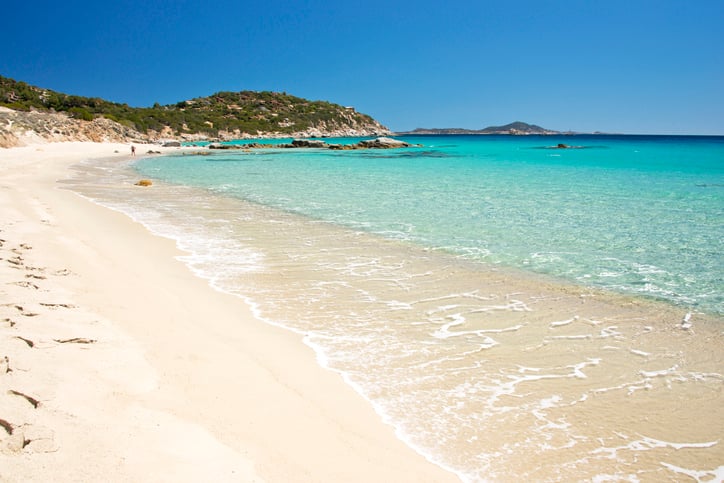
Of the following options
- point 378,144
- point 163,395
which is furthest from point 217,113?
point 163,395

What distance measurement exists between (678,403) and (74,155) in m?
44.9

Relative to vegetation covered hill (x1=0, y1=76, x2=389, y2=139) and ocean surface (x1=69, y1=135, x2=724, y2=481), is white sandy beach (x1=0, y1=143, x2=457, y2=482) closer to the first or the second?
ocean surface (x1=69, y1=135, x2=724, y2=481)

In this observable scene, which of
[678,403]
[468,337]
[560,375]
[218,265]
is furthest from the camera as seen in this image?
[218,265]

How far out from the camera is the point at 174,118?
349 ft

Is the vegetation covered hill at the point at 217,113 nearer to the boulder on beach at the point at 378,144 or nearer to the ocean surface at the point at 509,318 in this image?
the boulder on beach at the point at 378,144

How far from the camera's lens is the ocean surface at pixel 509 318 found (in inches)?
137

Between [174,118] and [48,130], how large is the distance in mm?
60488

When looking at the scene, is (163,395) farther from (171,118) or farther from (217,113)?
(217,113)

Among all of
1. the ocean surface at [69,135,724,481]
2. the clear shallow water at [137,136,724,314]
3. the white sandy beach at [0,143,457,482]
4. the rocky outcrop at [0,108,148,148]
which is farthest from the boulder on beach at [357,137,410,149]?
the white sandy beach at [0,143,457,482]

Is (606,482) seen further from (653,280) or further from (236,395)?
(653,280)

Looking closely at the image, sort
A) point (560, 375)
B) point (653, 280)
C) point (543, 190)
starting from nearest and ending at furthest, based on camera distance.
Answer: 1. point (560, 375)
2. point (653, 280)
3. point (543, 190)

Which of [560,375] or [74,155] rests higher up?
[74,155]

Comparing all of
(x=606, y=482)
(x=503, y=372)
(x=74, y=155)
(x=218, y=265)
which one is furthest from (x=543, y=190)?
(x=74, y=155)

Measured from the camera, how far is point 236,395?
12.5 ft
